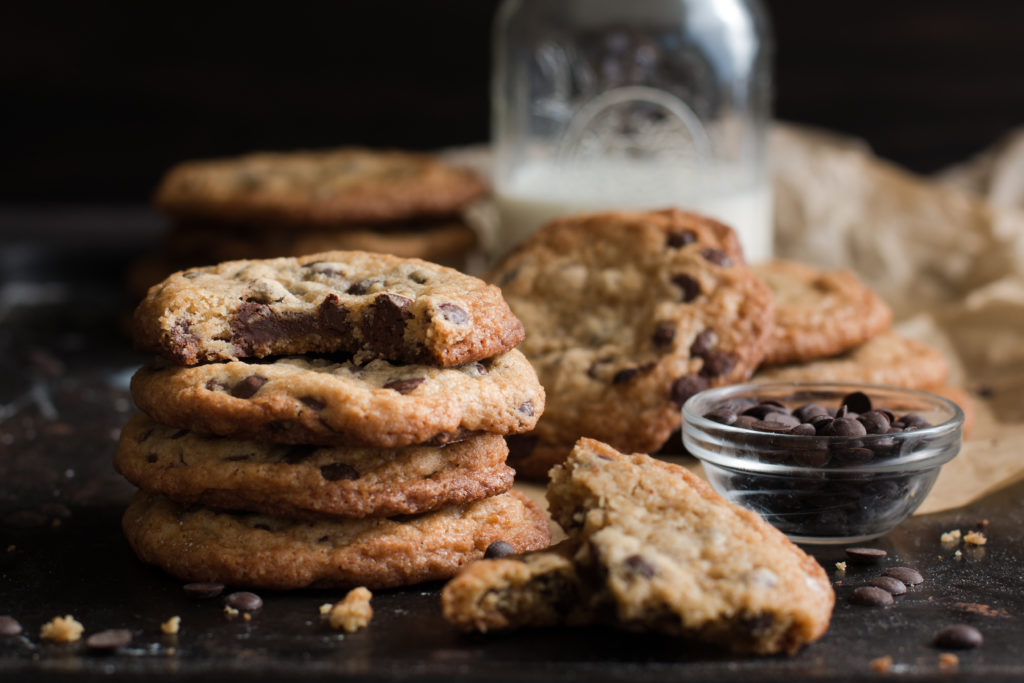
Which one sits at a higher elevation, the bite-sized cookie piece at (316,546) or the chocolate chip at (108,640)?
the bite-sized cookie piece at (316,546)

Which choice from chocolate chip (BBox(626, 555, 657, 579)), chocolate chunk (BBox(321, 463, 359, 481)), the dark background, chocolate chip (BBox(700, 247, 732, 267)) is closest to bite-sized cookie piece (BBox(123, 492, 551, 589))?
chocolate chunk (BBox(321, 463, 359, 481))

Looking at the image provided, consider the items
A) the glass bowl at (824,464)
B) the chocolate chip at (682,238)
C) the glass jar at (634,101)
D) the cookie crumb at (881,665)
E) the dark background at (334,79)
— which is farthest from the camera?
the dark background at (334,79)

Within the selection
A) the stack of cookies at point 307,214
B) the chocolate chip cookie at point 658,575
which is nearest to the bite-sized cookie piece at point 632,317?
the chocolate chip cookie at point 658,575

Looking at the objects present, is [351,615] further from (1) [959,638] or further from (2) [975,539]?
(2) [975,539]

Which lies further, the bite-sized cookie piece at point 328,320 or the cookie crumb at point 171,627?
the bite-sized cookie piece at point 328,320

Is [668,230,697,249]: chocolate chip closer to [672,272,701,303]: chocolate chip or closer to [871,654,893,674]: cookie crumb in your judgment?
[672,272,701,303]: chocolate chip

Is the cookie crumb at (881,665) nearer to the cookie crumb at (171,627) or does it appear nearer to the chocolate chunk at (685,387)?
the chocolate chunk at (685,387)
